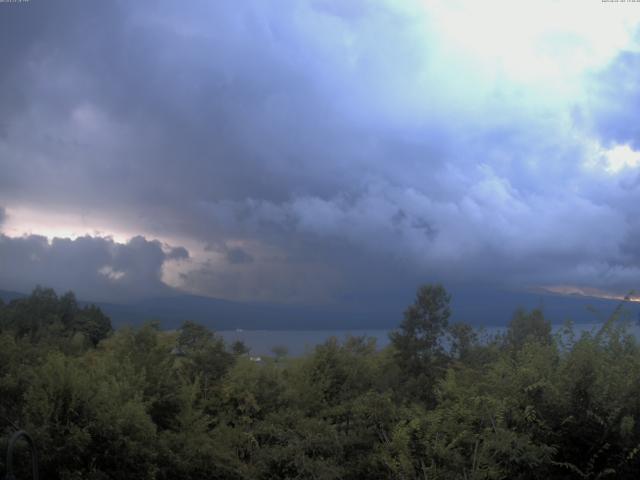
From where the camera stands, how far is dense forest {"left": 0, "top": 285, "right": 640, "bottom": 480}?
7.07 m

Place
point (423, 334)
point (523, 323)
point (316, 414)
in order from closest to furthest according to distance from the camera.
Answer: point (316, 414) < point (423, 334) < point (523, 323)

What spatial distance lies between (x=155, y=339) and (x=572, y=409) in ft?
26.1

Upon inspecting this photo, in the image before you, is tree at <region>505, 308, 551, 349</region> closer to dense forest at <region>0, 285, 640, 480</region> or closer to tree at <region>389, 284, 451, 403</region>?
tree at <region>389, 284, 451, 403</region>

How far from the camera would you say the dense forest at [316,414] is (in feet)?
23.2

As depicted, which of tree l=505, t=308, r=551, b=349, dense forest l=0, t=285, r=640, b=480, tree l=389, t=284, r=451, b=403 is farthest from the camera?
tree l=505, t=308, r=551, b=349

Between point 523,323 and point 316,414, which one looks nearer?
point 316,414

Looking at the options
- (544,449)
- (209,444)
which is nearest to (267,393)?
(209,444)

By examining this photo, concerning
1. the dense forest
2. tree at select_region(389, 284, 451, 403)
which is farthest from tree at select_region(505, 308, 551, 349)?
the dense forest

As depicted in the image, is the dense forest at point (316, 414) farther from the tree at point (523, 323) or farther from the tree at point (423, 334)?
the tree at point (523, 323)

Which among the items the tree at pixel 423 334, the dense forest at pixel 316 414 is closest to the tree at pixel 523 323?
the tree at pixel 423 334

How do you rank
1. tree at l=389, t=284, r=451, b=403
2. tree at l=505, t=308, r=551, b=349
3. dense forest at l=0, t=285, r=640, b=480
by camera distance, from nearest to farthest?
dense forest at l=0, t=285, r=640, b=480 < tree at l=389, t=284, r=451, b=403 < tree at l=505, t=308, r=551, b=349

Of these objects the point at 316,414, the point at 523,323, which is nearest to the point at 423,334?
the point at 523,323

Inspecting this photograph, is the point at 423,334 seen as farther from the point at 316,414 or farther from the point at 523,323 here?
the point at 316,414

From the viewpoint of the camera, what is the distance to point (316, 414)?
11594 millimetres
